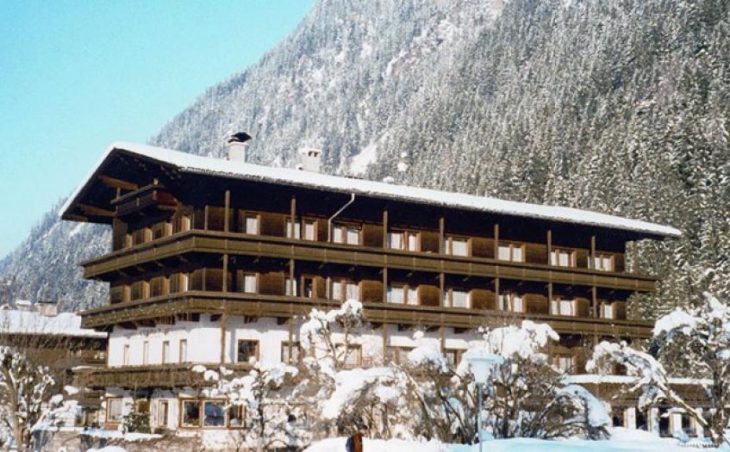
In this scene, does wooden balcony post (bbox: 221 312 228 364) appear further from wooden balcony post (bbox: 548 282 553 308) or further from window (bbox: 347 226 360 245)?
wooden balcony post (bbox: 548 282 553 308)

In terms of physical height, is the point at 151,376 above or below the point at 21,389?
above

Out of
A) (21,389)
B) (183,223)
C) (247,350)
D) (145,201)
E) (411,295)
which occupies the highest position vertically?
(145,201)

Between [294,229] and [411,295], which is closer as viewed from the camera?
[294,229]

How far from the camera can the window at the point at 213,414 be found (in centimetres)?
4116

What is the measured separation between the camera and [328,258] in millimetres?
43438

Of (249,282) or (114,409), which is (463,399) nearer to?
(249,282)

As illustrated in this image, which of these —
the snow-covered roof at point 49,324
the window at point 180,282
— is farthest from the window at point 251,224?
the snow-covered roof at point 49,324

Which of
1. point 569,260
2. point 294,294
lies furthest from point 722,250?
point 294,294

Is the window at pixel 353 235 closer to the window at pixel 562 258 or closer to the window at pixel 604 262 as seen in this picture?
the window at pixel 562 258

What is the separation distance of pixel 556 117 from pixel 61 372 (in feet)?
279

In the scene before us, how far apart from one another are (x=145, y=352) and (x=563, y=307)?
2118 cm

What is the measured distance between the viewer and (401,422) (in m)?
30.8

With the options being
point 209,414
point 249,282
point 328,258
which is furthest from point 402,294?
point 209,414

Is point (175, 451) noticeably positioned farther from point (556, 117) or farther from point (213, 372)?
point (556, 117)
